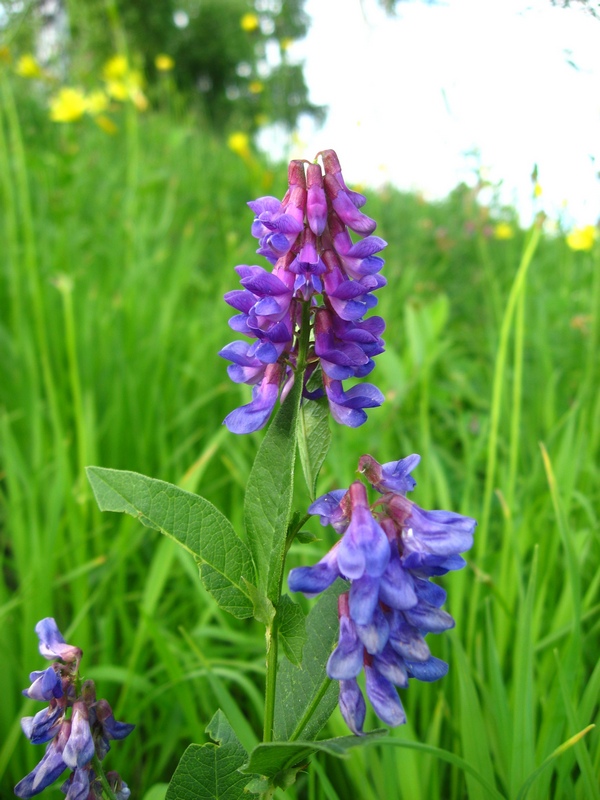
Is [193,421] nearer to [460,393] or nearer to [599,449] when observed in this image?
[460,393]

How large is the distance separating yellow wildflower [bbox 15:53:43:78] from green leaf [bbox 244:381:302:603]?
3.45 metres

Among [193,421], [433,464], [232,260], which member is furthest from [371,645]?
[232,260]

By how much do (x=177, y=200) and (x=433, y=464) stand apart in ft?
10.5

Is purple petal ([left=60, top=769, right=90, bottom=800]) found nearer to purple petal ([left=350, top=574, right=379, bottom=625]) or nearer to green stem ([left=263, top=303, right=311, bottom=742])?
green stem ([left=263, top=303, right=311, bottom=742])

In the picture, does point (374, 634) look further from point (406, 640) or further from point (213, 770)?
point (213, 770)

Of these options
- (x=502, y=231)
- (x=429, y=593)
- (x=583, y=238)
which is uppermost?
(x=502, y=231)

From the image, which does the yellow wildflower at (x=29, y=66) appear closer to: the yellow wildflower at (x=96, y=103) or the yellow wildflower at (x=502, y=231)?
the yellow wildflower at (x=96, y=103)

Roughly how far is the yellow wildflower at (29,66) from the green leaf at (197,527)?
342 centimetres

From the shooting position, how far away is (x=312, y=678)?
778 millimetres

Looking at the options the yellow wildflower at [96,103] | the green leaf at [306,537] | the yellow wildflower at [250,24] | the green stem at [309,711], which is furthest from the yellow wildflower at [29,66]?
the green stem at [309,711]

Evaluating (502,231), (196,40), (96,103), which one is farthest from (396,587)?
(196,40)

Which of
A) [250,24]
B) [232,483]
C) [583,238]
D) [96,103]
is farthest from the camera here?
[96,103]

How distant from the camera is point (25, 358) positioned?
2.12 meters

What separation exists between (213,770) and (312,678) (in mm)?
150
